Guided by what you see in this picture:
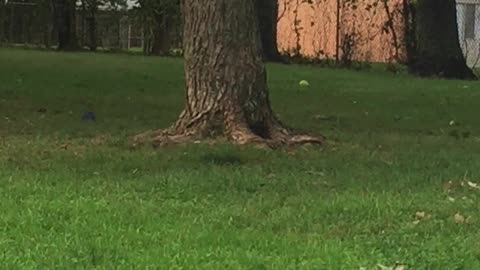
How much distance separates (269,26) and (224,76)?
1684 cm

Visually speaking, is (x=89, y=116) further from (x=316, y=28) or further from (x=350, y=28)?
(x=316, y=28)

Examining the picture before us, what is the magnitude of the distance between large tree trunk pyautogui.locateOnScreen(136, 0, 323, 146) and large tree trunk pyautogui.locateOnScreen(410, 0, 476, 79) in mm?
12850

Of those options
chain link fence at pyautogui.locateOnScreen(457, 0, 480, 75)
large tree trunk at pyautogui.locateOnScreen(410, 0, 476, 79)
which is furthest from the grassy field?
chain link fence at pyautogui.locateOnScreen(457, 0, 480, 75)

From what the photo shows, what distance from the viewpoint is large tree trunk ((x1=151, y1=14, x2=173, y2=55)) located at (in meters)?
31.5

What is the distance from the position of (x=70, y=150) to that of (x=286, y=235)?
333 centimetres

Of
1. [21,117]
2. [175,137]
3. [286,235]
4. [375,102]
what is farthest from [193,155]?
[375,102]

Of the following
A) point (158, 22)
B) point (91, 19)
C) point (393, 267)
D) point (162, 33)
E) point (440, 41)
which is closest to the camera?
point (393, 267)

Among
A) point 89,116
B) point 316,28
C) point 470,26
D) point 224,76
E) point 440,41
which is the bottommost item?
point 89,116

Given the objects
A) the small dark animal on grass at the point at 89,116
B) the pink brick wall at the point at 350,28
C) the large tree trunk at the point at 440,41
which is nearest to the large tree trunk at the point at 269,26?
the pink brick wall at the point at 350,28

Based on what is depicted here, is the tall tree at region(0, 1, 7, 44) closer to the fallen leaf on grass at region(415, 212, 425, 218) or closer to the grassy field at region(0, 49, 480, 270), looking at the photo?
the grassy field at region(0, 49, 480, 270)

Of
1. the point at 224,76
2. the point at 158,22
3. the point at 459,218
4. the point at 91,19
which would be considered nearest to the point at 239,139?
the point at 224,76

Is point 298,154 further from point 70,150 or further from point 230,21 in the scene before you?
point 70,150

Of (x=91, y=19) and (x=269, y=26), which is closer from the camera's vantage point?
(x=269, y=26)

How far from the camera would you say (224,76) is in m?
8.41
